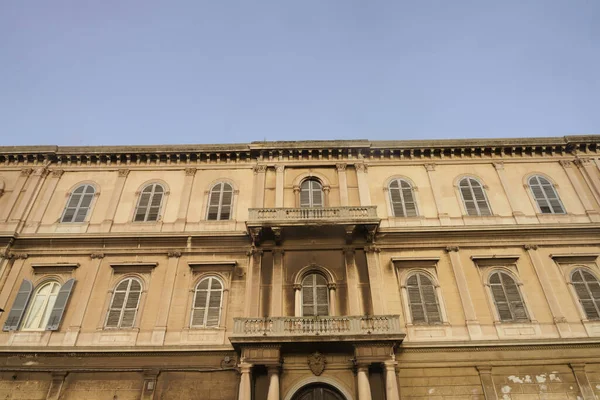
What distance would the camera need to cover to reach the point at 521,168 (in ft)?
62.4


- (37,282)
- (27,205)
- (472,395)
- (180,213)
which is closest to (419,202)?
(472,395)

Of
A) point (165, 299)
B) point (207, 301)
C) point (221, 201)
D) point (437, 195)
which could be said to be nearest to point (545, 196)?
point (437, 195)

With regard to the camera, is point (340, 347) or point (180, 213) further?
point (180, 213)

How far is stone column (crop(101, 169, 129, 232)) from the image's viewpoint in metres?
17.4

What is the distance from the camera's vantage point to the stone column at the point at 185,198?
17.4 m

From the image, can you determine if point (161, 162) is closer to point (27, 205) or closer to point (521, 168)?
point (27, 205)

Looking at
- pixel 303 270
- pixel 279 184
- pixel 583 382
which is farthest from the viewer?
pixel 279 184

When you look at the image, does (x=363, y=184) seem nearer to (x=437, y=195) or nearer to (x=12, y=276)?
(x=437, y=195)

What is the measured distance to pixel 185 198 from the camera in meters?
18.2

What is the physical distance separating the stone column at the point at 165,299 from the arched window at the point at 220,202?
2418 mm

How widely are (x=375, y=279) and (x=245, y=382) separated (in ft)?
19.4

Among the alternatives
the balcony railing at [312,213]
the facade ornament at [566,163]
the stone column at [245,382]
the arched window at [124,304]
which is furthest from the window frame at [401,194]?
the arched window at [124,304]

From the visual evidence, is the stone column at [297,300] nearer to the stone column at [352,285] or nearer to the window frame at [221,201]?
the stone column at [352,285]

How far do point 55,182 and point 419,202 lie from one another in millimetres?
16793
